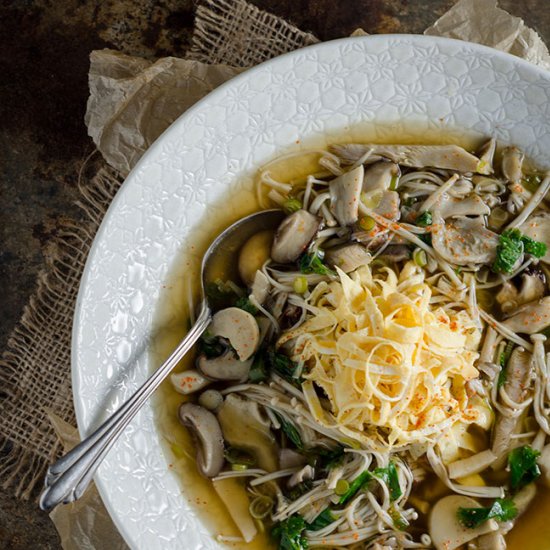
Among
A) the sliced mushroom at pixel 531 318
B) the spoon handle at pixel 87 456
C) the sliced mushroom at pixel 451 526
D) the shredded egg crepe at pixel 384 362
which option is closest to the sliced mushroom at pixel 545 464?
the sliced mushroom at pixel 451 526

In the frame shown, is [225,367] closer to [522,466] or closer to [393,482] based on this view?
[393,482]

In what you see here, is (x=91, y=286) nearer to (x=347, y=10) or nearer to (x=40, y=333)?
(x=40, y=333)

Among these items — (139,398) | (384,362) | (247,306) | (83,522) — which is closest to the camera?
(384,362)

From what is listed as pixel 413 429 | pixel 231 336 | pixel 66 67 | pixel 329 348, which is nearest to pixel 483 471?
pixel 413 429

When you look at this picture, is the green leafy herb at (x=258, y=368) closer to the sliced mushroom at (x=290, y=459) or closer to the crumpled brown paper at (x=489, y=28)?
the sliced mushroom at (x=290, y=459)

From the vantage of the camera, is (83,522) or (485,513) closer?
(485,513)

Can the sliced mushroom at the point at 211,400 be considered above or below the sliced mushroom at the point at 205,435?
above

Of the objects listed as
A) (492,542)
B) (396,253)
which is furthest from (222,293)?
(492,542)
